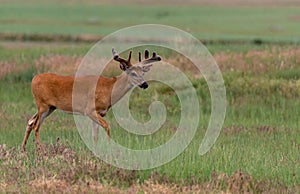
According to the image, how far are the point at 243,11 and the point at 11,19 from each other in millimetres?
20948

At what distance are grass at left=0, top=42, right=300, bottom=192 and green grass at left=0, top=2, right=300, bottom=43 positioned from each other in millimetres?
18697

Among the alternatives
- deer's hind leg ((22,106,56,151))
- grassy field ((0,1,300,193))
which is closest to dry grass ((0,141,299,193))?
grassy field ((0,1,300,193))

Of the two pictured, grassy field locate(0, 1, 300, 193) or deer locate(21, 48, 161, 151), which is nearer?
grassy field locate(0, 1, 300, 193)

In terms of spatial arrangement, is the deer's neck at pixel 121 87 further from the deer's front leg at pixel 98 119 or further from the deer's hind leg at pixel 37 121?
the deer's hind leg at pixel 37 121

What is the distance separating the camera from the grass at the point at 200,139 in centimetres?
1101

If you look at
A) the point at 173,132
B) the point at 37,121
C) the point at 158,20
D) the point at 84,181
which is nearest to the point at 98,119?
the point at 37,121

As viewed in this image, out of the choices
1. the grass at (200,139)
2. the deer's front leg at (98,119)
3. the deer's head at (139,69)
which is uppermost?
the deer's head at (139,69)

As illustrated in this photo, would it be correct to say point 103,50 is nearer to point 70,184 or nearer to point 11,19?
point 70,184

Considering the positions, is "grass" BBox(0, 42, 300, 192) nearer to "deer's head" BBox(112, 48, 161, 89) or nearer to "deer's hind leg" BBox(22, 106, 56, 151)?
"deer's hind leg" BBox(22, 106, 56, 151)

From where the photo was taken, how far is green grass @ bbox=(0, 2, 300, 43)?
48.7m

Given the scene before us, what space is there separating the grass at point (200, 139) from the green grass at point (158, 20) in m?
18.7

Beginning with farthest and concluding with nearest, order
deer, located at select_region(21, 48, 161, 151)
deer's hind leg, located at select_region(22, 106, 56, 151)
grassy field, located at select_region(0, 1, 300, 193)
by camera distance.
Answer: deer, located at select_region(21, 48, 161, 151)
deer's hind leg, located at select_region(22, 106, 56, 151)
grassy field, located at select_region(0, 1, 300, 193)

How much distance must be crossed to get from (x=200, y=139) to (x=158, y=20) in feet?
132

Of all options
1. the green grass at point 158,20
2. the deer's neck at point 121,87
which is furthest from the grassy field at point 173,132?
the green grass at point 158,20
